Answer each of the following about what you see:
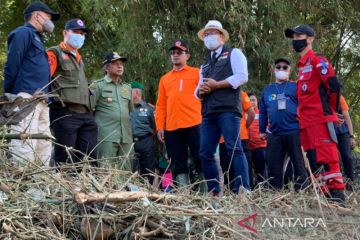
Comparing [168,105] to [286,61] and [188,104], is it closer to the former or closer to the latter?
[188,104]

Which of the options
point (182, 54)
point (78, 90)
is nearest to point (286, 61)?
point (182, 54)

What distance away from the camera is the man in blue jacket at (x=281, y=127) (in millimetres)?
6488

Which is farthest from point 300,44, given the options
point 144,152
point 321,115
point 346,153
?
point 144,152

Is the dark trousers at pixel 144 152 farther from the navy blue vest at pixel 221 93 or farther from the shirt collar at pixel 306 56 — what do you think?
the shirt collar at pixel 306 56

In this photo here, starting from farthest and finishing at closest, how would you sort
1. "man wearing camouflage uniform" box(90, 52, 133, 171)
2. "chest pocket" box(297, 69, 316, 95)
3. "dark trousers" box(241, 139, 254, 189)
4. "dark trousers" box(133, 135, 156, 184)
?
"dark trousers" box(133, 135, 156, 184) < "dark trousers" box(241, 139, 254, 189) < "man wearing camouflage uniform" box(90, 52, 133, 171) < "chest pocket" box(297, 69, 316, 95)

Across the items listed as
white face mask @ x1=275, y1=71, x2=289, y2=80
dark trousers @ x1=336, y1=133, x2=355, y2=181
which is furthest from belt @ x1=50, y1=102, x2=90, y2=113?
dark trousers @ x1=336, y1=133, x2=355, y2=181

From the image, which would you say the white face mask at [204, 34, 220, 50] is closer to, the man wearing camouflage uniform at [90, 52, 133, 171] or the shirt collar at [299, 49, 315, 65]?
the shirt collar at [299, 49, 315, 65]

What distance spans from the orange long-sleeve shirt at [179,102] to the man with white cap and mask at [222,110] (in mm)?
683

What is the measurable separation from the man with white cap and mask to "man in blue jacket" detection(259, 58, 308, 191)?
807 mm

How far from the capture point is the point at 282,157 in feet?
21.6

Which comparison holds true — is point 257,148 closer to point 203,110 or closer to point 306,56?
point 203,110

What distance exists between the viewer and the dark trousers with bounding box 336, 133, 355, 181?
24.8ft

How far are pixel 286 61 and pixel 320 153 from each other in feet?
6.58

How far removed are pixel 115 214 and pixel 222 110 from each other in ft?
9.07
